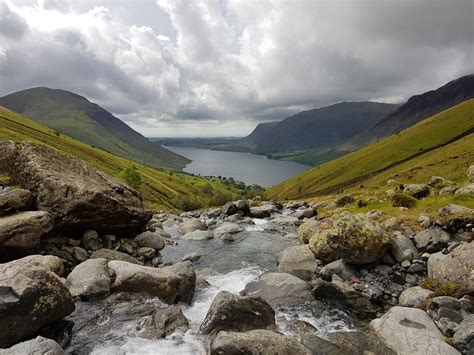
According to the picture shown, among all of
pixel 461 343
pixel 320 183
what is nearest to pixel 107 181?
pixel 461 343

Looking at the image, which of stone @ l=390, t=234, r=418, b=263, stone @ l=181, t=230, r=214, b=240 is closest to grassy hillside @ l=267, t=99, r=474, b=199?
stone @ l=181, t=230, r=214, b=240

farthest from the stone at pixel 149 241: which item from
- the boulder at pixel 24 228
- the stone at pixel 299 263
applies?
the stone at pixel 299 263

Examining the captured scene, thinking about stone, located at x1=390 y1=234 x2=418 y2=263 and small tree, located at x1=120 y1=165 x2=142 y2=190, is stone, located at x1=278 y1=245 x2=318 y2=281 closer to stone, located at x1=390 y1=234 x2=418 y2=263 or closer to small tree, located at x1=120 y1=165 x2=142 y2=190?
stone, located at x1=390 y1=234 x2=418 y2=263

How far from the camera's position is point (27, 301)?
16.1 meters

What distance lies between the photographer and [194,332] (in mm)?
18969

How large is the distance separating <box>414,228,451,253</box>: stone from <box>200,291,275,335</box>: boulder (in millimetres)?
17647

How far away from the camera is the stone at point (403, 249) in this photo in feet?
91.8

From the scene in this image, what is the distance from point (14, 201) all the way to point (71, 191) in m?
4.57

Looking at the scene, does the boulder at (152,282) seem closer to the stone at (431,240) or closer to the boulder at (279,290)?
the boulder at (279,290)

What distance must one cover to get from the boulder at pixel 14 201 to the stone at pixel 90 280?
926cm

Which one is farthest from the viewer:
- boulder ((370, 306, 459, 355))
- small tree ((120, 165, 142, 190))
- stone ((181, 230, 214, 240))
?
small tree ((120, 165, 142, 190))

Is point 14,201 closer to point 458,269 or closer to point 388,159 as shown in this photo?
point 458,269

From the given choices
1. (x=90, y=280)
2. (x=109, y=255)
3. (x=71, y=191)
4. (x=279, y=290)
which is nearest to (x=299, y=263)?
(x=279, y=290)

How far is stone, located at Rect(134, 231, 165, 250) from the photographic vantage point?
3728cm
